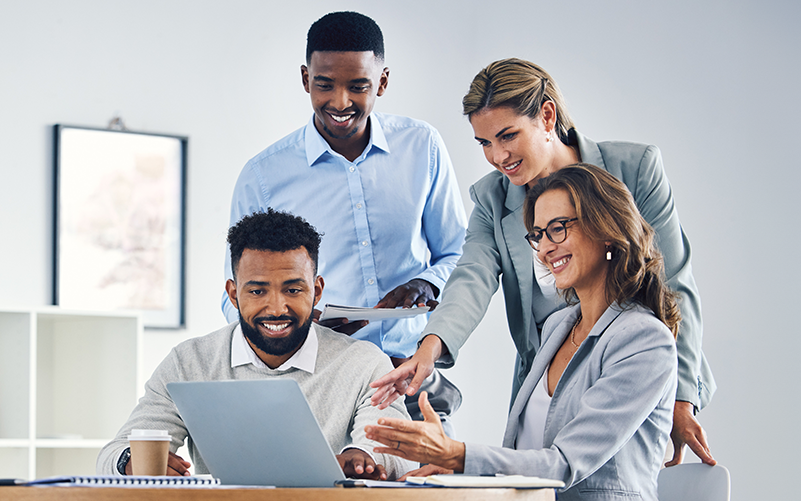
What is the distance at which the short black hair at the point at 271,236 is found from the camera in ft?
6.24

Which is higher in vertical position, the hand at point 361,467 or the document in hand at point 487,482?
the document in hand at point 487,482

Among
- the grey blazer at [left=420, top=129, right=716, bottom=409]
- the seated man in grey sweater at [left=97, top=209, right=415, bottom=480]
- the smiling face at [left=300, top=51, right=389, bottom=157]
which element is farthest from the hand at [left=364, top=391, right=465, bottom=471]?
the smiling face at [left=300, top=51, right=389, bottom=157]

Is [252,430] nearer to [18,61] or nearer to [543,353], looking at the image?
[543,353]

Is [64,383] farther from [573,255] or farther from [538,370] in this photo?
[573,255]

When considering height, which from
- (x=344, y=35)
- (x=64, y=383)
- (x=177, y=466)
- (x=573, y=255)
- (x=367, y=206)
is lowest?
(x=64, y=383)

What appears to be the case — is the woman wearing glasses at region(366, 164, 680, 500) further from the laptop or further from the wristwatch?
the wristwatch

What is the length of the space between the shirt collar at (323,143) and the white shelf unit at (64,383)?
127 centimetres

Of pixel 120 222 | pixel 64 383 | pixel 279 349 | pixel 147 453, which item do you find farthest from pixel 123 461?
pixel 120 222

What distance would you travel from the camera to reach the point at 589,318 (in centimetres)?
171

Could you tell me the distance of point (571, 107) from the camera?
3.87 metres

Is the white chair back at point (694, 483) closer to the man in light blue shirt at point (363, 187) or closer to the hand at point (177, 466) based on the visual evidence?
the man in light blue shirt at point (363, 187)

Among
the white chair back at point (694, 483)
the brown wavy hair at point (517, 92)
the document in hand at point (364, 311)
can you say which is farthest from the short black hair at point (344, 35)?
the white chair back at point (694, 483)

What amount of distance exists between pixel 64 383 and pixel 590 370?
2.38 meters

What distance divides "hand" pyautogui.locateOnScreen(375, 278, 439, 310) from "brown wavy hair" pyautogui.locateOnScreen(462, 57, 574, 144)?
427 mm
